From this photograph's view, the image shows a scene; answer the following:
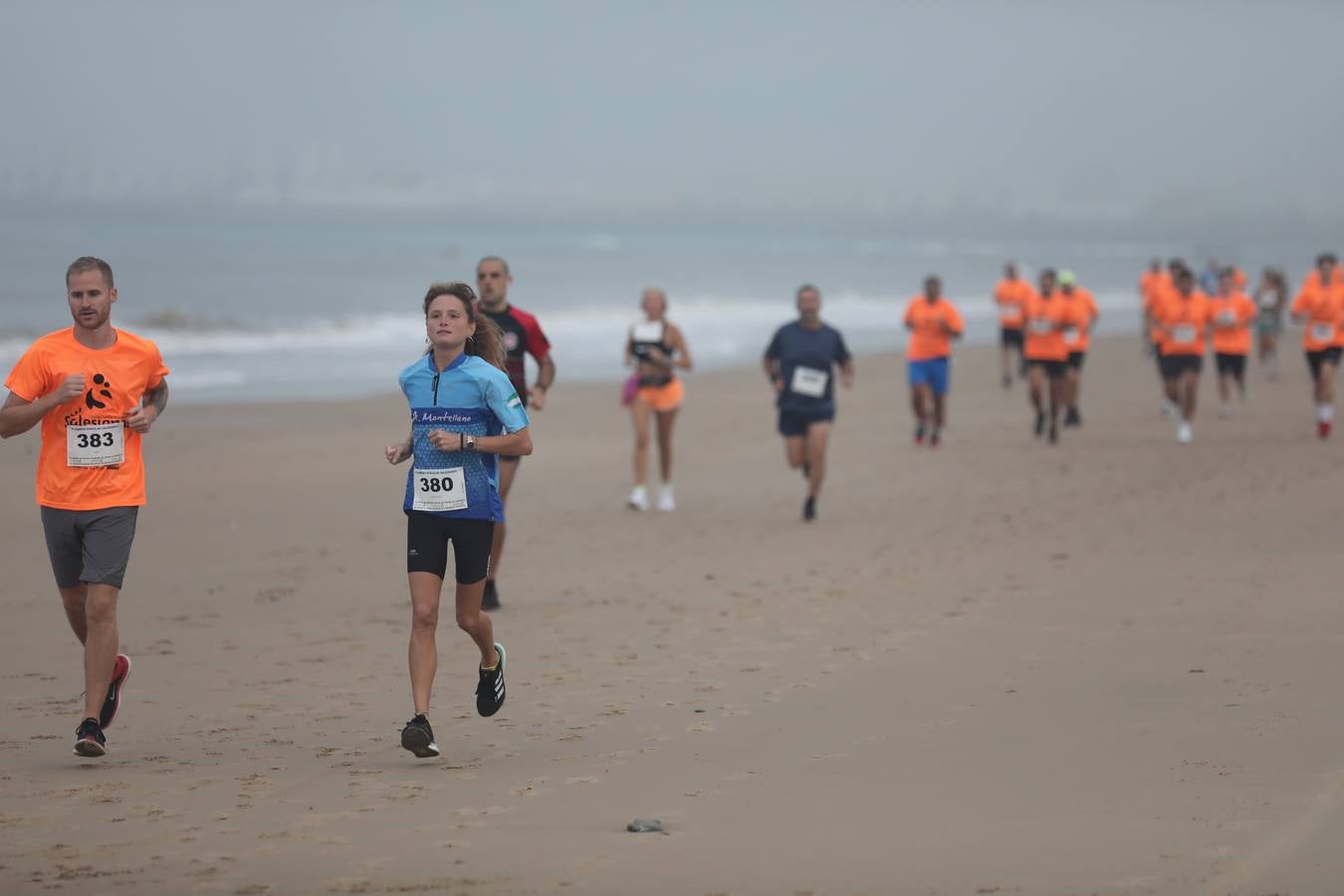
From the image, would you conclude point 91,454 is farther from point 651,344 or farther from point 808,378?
point 651,344

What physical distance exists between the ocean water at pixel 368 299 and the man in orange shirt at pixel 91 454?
16.6m

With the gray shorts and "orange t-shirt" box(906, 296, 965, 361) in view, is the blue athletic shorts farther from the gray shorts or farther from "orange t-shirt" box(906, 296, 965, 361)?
the gray shorts

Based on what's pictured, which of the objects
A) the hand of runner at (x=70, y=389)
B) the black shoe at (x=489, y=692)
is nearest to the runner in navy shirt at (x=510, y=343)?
the black shoe at (x=489, y=692)

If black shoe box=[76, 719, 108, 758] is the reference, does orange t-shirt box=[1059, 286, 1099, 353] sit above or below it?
above

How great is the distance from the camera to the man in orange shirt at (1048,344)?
57.3 ft

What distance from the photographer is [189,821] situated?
4.90m

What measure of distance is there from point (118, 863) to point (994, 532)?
8605 millimetres

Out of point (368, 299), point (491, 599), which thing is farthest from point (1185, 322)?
point (368, 299)

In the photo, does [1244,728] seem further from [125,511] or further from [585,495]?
[585,495]

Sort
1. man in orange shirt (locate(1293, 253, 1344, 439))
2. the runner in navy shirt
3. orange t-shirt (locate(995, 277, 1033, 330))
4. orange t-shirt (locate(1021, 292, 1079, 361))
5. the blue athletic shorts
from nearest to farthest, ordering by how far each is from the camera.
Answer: the runner in navy shirt → man in orange shirt (locate(1293, 253, 1344, 439)) → orange t-shirt (locate(1021, 292, 1079, 361)) → the blue athletic shorts → orange t-shirt (locate(995, 277, 1033, 330))

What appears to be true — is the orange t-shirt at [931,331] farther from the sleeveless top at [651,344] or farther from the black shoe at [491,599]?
the black shoe at [491,599]

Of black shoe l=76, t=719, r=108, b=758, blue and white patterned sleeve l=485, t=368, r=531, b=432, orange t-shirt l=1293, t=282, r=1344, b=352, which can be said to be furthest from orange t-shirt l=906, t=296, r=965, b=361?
black shoe l=76, t=719, r=108, b=758

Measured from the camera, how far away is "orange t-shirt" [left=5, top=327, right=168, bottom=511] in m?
5.64

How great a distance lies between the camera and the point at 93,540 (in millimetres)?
5668
